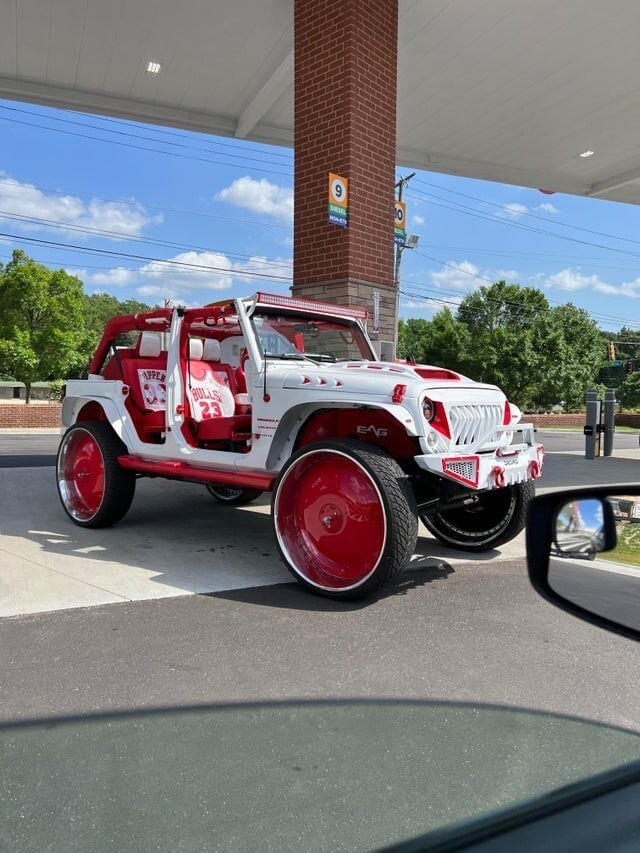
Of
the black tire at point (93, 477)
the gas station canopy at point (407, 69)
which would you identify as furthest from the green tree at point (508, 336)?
the black tire at point (93, 477)

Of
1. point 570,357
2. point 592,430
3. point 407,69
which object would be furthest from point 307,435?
point 570,357

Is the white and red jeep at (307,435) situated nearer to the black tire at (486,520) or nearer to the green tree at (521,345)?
the black tire at (486,520)

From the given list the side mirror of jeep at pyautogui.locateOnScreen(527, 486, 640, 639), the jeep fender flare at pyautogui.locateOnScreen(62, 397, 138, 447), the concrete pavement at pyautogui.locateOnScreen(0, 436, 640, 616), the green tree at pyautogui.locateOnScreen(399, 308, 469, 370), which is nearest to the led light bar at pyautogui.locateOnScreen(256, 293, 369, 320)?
the jeep fender flare at pyautogui.locateOnScreen(62, 397, 138, 447)

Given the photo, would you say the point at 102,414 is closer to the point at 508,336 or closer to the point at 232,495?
the point at 232,495

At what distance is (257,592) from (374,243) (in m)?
5.08

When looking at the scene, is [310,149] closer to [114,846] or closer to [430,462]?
[430,462]

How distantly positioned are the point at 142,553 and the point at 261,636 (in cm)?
204

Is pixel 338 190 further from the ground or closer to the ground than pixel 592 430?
further from the ground

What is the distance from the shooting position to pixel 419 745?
7.72 feet

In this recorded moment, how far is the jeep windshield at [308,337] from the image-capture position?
17.6ft

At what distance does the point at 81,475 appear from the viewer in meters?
6.29

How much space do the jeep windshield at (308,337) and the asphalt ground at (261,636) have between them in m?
1.63

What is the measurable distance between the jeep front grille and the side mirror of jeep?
112 inches

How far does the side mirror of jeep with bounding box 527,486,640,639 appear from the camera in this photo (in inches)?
54.4
